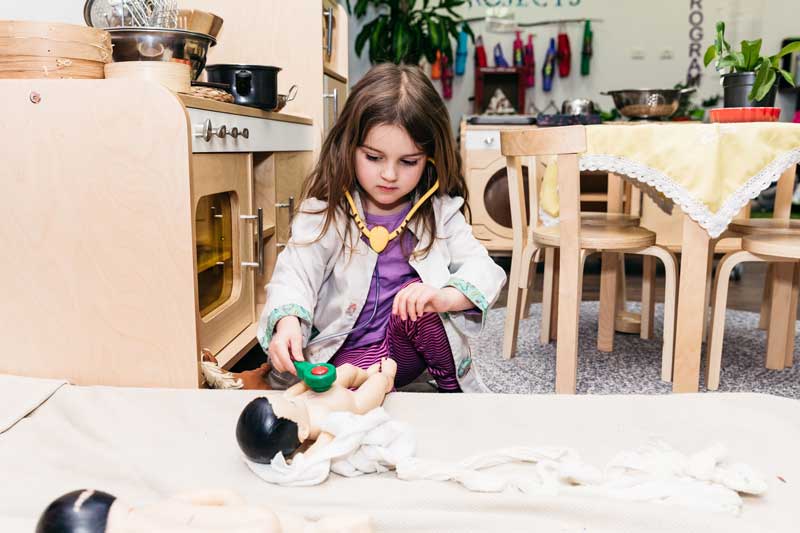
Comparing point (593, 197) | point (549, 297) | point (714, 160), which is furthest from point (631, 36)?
point (714, 160)

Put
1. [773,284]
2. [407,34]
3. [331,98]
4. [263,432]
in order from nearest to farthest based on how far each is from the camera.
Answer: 1. [263,432]
2. [773,284]
3. [331,98]
4. [407,34]

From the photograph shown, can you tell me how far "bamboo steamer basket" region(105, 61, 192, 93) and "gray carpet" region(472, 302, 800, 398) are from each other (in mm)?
1036

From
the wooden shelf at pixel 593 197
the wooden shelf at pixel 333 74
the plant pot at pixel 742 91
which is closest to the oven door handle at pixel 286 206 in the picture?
the wooden shelf at pixel 333 74

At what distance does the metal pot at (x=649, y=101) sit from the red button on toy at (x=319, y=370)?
1994 millimetres

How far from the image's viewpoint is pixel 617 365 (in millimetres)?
1995

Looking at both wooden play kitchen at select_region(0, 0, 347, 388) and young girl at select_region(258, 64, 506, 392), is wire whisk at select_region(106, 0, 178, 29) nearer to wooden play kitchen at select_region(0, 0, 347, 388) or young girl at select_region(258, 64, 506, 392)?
wooden play kitchen at select_region(0, 0, 347, 388)

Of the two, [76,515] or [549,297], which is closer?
[76,515]

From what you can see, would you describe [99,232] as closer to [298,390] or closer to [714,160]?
[298,390]

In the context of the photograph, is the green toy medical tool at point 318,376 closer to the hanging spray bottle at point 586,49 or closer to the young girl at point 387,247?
the young girl at point 387,247

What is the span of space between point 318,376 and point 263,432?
158mm

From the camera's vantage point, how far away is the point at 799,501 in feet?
2.44

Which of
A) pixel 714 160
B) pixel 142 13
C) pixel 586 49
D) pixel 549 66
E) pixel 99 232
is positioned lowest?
pixel 99 232

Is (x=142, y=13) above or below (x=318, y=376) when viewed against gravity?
above

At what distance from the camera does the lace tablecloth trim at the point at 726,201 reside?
5.18 feet
